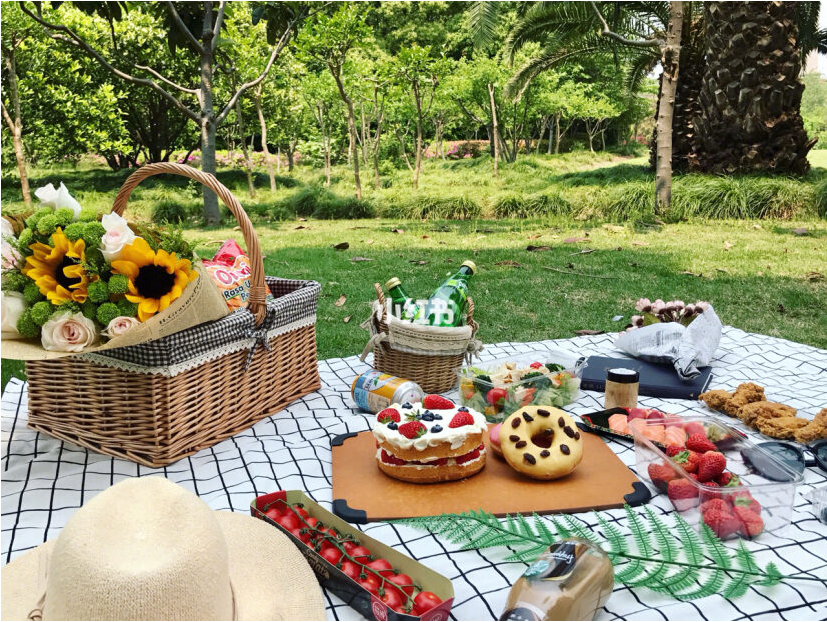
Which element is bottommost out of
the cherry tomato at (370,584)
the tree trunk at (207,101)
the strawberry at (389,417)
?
the cherry tomato at (370,584)

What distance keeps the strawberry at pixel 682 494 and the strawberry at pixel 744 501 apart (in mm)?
97

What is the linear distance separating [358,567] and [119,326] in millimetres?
1006

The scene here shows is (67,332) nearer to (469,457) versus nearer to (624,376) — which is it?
(469,457)

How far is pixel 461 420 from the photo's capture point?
2059 mm

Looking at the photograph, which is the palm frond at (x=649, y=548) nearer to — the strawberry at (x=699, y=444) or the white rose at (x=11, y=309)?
the strawberry at (x=699, y=444)

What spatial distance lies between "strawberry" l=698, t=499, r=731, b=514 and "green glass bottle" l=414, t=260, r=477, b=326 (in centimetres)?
130

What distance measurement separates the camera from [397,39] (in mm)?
21062

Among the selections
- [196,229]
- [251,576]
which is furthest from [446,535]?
[196,229]

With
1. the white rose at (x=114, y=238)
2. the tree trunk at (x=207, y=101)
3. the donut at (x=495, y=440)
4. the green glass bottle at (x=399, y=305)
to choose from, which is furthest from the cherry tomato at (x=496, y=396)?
the tree trunk at (x=207, y=101)

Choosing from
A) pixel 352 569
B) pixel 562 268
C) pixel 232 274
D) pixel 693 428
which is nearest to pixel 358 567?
pixel 352 569

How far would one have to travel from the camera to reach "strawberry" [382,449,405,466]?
206 centimetres

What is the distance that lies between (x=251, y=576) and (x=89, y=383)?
1170 mm

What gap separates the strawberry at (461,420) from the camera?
6.71ft

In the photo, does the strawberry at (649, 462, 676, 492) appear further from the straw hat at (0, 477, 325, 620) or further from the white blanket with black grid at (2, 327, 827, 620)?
the straw hat at (0, 477, 325, 620)
